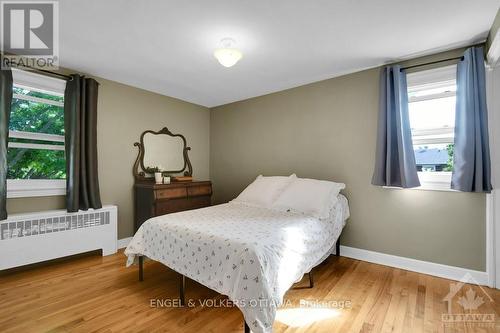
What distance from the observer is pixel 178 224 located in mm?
1991

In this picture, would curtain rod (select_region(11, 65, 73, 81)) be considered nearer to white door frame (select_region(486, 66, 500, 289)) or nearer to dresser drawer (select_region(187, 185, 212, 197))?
dresser drawer (select_region(187, 185, 212, 197))

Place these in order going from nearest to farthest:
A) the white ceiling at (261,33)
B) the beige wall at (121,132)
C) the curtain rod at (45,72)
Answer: the white ceiling at (261,33) < the curtain rod at (45,72) < the beige wall at (121,132)

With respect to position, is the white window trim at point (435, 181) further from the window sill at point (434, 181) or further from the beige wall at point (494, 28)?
the beige wall at point (494, 28)

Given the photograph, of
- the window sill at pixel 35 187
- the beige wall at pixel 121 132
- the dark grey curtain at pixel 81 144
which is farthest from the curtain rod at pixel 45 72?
the window sill at pixel 35 187

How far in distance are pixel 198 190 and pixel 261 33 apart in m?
2.41

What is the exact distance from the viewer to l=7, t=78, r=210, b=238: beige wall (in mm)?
3080

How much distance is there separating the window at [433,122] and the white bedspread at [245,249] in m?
1.06

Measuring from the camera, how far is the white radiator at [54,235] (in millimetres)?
2307

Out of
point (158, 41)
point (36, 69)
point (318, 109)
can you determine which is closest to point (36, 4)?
point (158, 41)

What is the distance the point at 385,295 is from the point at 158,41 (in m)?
3.04

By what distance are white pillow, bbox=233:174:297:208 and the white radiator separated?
1.71m

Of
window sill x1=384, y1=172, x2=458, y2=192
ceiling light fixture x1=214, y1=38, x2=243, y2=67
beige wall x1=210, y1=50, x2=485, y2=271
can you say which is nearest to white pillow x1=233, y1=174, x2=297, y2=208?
beige wall x1=210, y1=50, x2=485, y2=271

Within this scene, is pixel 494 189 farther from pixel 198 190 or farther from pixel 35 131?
pixel 35 131

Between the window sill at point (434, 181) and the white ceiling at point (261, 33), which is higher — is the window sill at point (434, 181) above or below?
below
